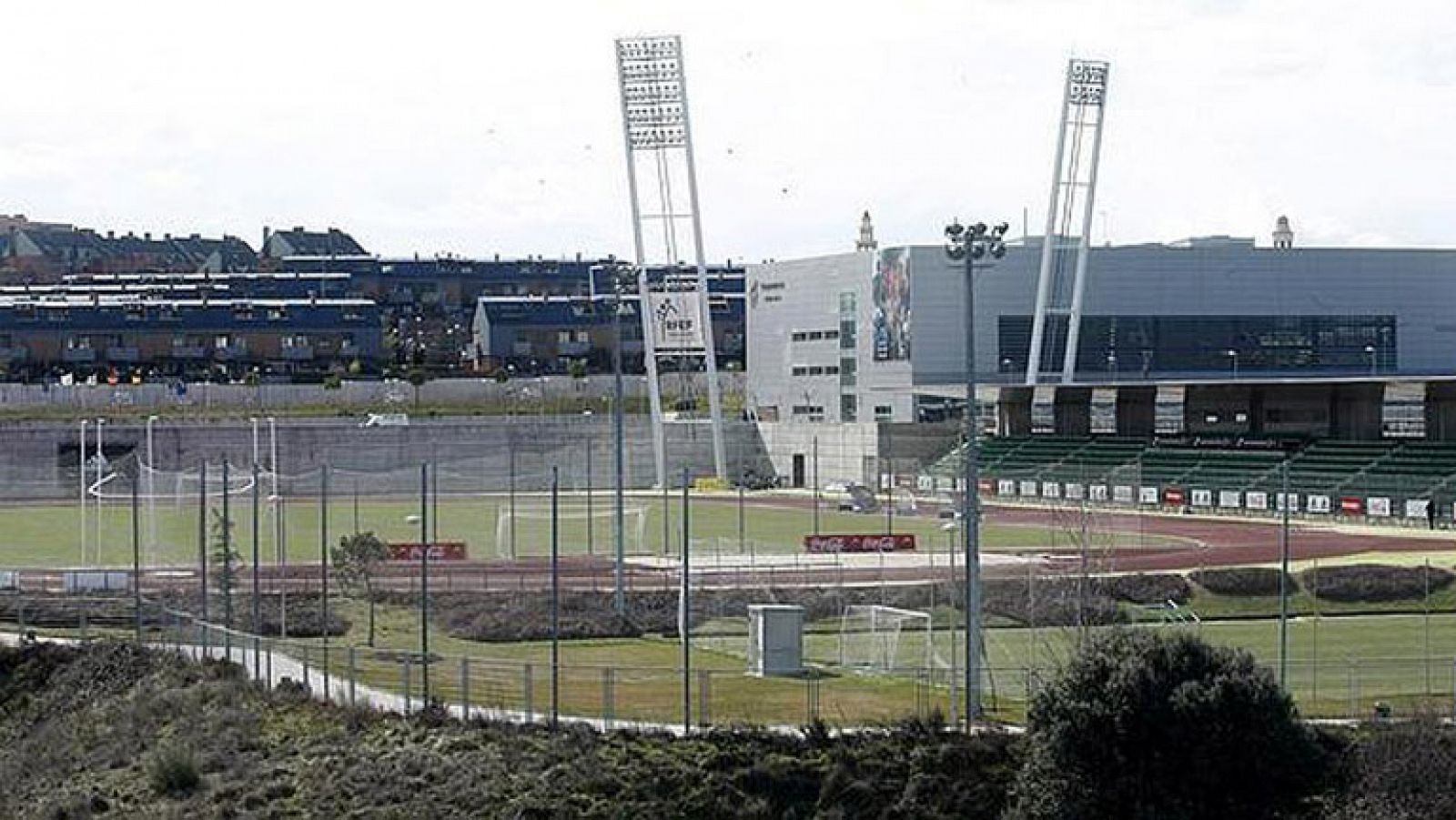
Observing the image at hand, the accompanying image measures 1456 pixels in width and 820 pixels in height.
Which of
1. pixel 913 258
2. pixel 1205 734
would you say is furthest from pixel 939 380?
pixel 1205 734

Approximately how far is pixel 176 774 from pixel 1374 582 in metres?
26.1

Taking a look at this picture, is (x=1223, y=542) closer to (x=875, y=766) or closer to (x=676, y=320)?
(x=875, y=766)

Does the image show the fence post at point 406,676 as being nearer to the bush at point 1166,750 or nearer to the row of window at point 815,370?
the bush at point 1166,750

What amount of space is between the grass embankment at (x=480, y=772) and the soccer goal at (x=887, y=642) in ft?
Result: 21.1

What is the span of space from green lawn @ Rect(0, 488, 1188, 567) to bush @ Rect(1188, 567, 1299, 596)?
362 inches

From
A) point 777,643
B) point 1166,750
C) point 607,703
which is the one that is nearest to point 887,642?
point 777,643

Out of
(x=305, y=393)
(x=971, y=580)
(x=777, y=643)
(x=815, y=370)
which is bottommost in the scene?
(x=777, y=643)

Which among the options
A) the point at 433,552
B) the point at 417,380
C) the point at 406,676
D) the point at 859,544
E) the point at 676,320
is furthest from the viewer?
the point at 417,380

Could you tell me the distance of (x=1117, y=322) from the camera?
105 m

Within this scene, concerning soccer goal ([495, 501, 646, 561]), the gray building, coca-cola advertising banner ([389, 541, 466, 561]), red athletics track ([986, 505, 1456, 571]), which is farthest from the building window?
coca-cola advertising banner ([389, 541, 466, 561])

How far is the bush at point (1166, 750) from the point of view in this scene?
98.4 ft

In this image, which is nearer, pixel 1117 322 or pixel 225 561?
pixel 225 561

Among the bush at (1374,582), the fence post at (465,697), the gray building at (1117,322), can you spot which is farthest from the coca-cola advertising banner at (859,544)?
the gray building at (1117,322)

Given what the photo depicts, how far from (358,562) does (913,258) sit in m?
51.7
